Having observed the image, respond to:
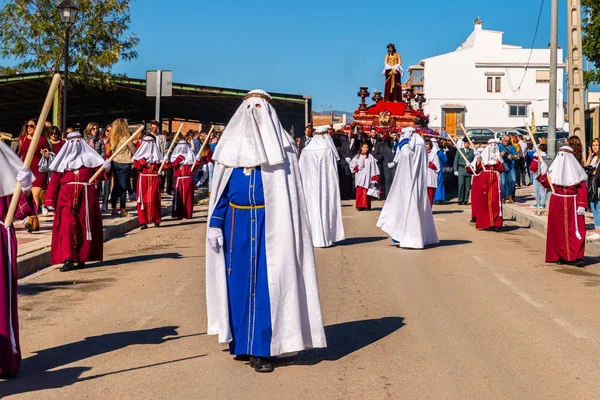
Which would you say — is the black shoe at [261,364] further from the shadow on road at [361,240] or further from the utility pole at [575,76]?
the utility pole at [575,76]

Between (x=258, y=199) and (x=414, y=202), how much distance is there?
855 centimetres

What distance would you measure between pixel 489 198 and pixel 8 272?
13.5 m

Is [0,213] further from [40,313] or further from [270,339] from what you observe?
[40,313]

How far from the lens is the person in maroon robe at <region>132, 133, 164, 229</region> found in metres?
17.7

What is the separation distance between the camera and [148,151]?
17.7m

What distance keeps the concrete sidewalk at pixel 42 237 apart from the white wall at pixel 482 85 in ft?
209

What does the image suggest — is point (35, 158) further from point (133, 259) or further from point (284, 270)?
point (284, 270)

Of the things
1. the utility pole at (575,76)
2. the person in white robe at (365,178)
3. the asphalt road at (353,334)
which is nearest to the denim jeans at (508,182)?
the person in white robe at (365,178)

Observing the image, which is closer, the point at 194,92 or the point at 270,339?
the point at 270,339

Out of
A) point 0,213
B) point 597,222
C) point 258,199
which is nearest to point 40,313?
point 0,213

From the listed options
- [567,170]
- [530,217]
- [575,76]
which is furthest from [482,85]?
[567,170]

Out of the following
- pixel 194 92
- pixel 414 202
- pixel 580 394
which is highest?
pixel 194 92

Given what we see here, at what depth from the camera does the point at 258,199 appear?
6.89m

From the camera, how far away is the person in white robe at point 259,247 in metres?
6.71
